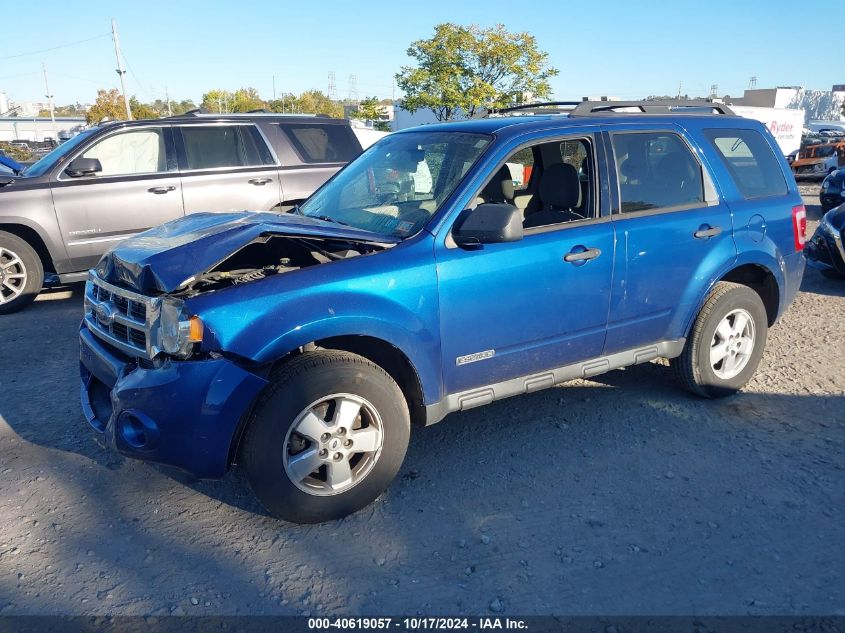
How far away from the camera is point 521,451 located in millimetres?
3906

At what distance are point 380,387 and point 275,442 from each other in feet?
1.82

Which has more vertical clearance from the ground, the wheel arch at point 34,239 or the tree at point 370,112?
the tree at point 370,112

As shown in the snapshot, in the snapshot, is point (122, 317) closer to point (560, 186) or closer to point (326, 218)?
point (326, 218)

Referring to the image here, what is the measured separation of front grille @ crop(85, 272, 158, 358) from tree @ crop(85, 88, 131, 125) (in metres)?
56.5

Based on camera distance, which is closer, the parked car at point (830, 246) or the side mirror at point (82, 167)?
the side mirror at point (82, 167)

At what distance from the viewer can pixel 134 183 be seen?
712 cm

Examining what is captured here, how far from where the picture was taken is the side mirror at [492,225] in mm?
3223

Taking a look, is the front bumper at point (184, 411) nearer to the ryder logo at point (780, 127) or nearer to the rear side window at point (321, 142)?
the rear side window at point (321, 142)

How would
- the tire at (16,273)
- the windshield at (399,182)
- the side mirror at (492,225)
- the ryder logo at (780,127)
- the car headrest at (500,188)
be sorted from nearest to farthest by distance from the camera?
the side mirror at (492,225), the windshield at (399,182), the car headrest at (500,188), the tire at (16,273), the ryder logo at (780,127)

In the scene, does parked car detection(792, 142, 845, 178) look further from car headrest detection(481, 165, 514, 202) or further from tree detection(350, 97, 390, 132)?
tree detection(350, 97, 390, 132)

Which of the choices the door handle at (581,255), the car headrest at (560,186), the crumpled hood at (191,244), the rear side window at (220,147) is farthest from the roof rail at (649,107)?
the rear side window at (220,147)

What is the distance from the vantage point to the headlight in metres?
2.83

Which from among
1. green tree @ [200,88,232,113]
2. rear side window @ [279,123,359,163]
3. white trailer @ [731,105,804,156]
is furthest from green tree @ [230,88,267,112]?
rear side window @ [279,123,359,163]

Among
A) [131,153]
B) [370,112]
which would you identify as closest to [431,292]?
[131,153]
